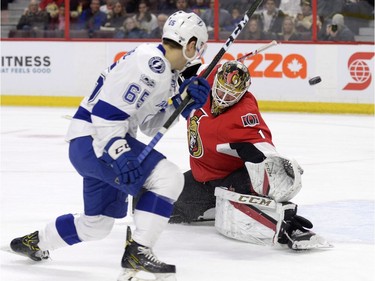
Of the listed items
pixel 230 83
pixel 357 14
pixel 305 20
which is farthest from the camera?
pixel 305 20

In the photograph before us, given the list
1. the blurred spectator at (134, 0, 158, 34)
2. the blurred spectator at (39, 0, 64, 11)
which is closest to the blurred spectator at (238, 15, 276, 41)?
the blurred spectator at (134, 0, 158, 34)

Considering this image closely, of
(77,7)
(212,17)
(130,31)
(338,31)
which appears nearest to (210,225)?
(338,31)

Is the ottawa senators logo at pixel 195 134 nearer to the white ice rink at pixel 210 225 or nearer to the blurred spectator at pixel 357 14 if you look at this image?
the white ice rink at pixel 210 225

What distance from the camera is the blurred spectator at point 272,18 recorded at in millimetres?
9477

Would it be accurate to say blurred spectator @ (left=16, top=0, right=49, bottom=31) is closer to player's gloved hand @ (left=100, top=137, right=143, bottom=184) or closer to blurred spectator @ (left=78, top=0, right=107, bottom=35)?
blurred spectator @ (left=78, top=0, right=107, bottom=35)

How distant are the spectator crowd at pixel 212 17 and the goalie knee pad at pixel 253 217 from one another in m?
5.72

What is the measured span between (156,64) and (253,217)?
1043 millimetres

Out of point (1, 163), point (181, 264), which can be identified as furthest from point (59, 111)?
point (181, 264)

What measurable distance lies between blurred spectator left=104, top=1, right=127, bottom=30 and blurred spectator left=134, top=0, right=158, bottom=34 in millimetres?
172

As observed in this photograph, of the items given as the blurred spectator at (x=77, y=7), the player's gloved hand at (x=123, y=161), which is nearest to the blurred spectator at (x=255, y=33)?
the blurred spectator at (x=77, y=7)

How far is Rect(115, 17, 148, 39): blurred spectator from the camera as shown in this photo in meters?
9.88

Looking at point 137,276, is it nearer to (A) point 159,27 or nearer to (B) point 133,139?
(B) point 133,139

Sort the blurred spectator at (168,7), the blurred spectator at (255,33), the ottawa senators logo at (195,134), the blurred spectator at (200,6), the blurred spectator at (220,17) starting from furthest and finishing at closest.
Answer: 1. the blurred spectator at (168,7)
2. the blurred spectator at (200,6)
3. the blurred spectator at (220,17)
4. the blurred spectator at (255,33)
5. the ottawa senators logo at (195,134)

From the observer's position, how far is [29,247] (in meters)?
3.41
